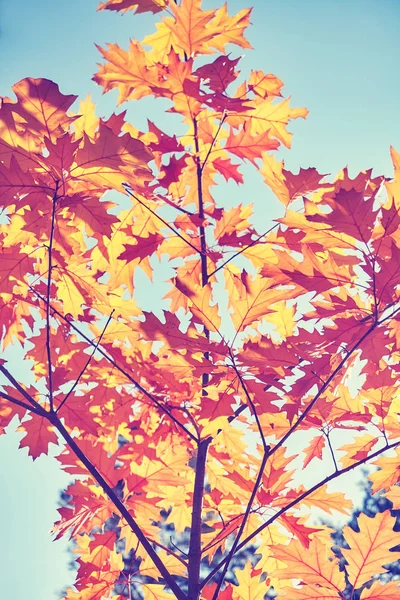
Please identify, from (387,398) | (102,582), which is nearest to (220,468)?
(102,582)

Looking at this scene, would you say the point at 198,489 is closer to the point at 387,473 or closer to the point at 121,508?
the point at 121,508

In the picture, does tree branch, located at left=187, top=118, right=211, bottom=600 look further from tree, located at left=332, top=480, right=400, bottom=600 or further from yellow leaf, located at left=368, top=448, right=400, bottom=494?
tree, located at left=332, top=480, right=400, bottom=600

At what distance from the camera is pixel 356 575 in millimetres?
1454

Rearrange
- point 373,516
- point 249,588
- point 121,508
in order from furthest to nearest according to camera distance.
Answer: point 373,516 < point 249,588 < point 121,508

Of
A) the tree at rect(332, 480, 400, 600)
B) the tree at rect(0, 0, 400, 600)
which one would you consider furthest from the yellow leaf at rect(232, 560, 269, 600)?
the tree at rect(332, 480, 400, 600)

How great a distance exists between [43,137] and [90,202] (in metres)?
0.26

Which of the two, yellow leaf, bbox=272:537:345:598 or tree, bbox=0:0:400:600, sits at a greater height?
tree, bbox=0:0:400:600

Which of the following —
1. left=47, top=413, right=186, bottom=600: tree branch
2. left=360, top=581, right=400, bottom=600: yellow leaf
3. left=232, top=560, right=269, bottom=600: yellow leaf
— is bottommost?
left=360, top=581, right=400, bottom=600: yellow leaf

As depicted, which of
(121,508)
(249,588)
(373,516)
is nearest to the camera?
(121,508)

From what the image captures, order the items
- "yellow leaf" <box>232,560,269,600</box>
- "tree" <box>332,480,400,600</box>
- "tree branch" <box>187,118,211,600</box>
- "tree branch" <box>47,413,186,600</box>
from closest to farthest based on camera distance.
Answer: "tree branch" <box>47,413,186,600</box>
"tree branch" <box>187,118,211,600</box>
"yellow leaf" <box>232,560,269,600</box>
"tree" <box>332,480,400,600</box>

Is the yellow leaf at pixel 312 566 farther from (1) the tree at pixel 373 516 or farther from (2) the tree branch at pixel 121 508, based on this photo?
(1) the tree at pixel 373 516

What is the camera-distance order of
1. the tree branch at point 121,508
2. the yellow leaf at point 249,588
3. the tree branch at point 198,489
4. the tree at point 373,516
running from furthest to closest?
the tree at point 373,516 → the yellow leaf at point 249,588 → the tree branch at point 198,489 → the tree branch at point 121,508

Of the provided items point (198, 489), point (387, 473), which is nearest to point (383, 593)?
point (387, 473)

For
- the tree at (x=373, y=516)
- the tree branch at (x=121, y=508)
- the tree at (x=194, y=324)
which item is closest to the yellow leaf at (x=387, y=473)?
the tree at (x=194, y=324)
